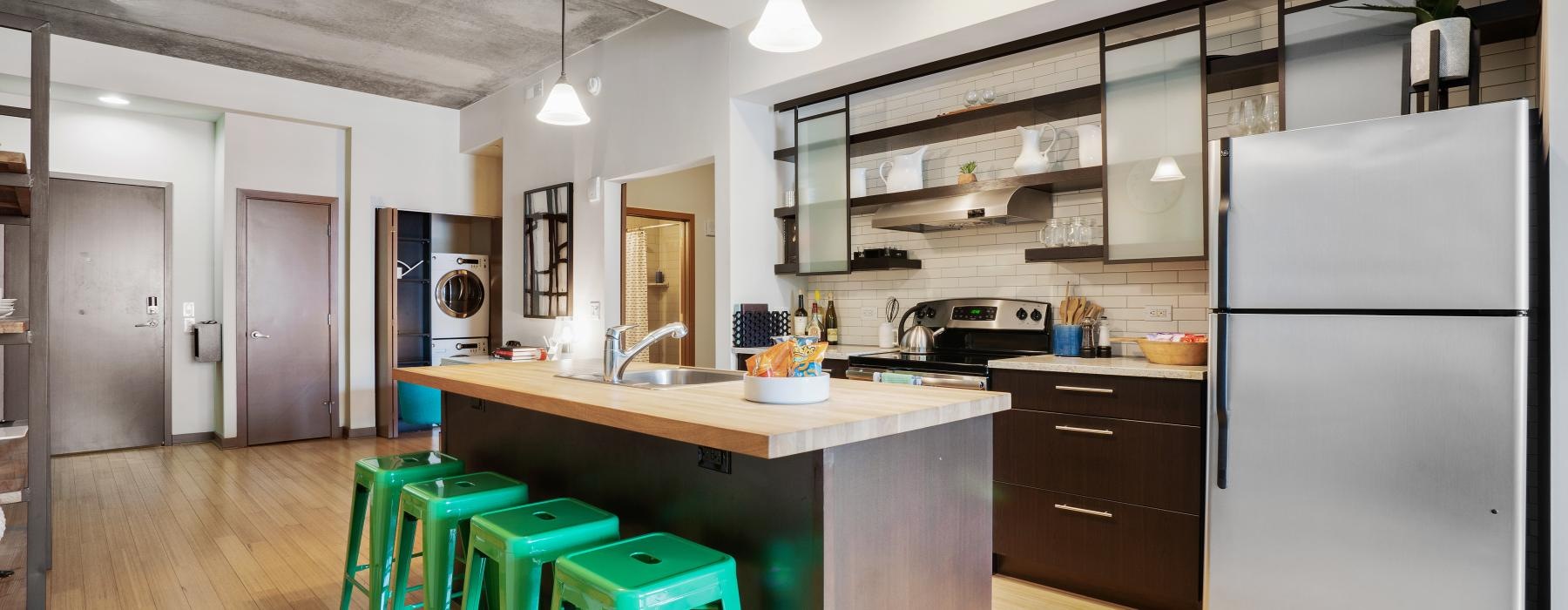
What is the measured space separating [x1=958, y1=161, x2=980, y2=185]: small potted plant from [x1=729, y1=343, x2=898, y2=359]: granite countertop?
2.93 feet

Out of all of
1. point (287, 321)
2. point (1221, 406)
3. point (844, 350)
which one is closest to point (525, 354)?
point (287, 321)

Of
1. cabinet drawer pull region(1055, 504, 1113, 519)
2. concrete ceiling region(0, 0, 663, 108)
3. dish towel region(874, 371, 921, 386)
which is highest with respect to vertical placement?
concrete ceiling region(0, 0, 663, 108)

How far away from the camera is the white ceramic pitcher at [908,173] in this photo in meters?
3.96

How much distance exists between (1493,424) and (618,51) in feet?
15.6

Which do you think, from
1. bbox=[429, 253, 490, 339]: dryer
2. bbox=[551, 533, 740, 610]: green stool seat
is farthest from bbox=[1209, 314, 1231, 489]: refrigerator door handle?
bbox=[429, 253, 490, 339]: dryer

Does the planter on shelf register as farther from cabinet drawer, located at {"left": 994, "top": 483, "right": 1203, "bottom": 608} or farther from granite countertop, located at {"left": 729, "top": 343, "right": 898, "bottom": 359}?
granite countertop, located at {"left": 729, "top": 343, "right": 898, "bottom": 359}

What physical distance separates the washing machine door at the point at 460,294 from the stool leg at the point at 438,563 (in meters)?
5.20

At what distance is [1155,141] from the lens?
3.06 meters

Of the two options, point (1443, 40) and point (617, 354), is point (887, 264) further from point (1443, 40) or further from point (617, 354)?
point (1443, 40)

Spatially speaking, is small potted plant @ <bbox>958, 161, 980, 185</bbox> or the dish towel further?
small potted plant @ <bbox>958, 161, 980, 185</bbox>

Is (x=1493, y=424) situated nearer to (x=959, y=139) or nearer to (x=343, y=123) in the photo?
(x=959, y=139)

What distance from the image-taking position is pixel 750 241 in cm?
442

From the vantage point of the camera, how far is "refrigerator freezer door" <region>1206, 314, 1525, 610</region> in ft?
6.60

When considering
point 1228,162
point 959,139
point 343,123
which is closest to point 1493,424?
point 1228,162
